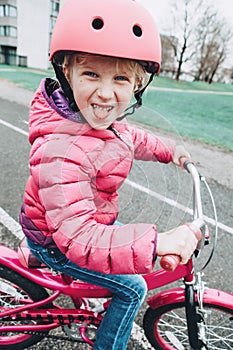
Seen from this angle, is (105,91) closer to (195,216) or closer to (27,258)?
(195,216)

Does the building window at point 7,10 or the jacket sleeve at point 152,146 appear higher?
the building window at point 7,10

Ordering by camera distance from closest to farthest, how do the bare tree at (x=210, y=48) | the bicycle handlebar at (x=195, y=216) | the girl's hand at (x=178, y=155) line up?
the bicycle handlebar at (x=195, y=216) → the girl's hand at (x=178, y=155) → the bare tree at (x=210, y=48)

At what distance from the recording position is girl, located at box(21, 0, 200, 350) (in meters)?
0.95

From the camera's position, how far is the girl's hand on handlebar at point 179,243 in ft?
3.02

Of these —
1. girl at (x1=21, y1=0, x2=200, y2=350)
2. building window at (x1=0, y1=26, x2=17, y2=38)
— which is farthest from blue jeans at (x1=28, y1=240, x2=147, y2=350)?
building window at (x1=0, y1=26, x2=17, y2=38)

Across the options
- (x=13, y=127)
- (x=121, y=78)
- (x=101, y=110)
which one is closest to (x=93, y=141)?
(x=101, y=110)

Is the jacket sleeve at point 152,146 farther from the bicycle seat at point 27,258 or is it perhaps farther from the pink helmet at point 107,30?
the bicycle seat at point 27,258

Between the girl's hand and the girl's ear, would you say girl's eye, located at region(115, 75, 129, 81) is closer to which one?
the girl's ear

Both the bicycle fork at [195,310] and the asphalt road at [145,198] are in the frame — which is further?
the bicycle fork at [195,310]

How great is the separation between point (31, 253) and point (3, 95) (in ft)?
29.6

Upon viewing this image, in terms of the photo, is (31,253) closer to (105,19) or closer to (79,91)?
(79,91)

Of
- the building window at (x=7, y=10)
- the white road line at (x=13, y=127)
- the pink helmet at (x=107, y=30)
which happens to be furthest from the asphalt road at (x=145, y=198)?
the building window at (x=7, y=10)

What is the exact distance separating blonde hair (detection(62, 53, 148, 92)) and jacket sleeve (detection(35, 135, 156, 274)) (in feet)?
1.10

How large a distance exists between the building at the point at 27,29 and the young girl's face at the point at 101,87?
1.30 meters
